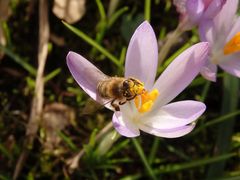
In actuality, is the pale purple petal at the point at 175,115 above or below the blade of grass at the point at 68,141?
above

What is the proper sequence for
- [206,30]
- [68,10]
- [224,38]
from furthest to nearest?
[68,10], [224,38], [206,30]

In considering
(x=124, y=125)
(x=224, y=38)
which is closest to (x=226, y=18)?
(x=224, y=38)

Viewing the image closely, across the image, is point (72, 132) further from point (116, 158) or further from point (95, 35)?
point (95, 35)

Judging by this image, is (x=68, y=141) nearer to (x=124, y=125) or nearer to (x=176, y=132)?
(x=124, y=125)

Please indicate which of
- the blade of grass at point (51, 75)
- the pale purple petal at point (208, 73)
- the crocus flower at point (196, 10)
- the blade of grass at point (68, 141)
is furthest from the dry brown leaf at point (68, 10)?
the pale purple petal at point (208, 73)

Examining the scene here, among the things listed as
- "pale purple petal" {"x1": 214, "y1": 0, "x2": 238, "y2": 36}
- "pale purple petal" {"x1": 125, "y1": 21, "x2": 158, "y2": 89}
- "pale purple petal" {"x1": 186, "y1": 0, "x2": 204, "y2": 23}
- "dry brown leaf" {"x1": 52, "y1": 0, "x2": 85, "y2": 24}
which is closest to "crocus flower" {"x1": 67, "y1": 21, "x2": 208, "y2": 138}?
"pale purple petal" {"x1": 125, "y1": 21, "x2": 158, "y2": 89}

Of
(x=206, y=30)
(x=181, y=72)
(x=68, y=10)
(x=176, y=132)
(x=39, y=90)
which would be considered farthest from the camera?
(x=68, y=10)

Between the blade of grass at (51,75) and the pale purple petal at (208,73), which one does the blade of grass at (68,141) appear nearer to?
the blade of grass at (51,75)
